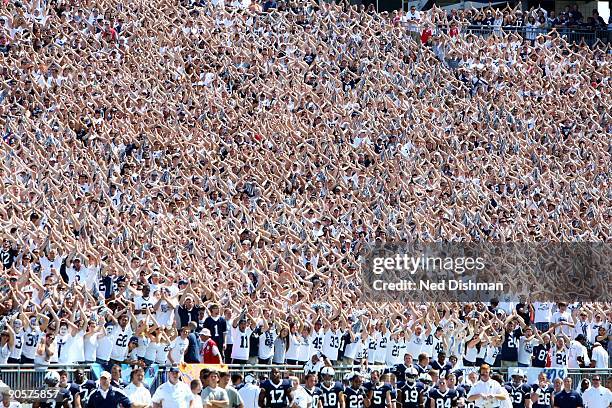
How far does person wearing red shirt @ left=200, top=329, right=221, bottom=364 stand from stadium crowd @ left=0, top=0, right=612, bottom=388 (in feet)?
0.18

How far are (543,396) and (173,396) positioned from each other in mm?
7070

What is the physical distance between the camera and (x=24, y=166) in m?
33.4

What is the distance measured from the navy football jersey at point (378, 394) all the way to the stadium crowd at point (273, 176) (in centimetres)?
118

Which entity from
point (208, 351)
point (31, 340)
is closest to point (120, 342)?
point (31, 340)

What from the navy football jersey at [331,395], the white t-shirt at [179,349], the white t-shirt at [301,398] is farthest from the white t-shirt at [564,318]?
the white t-shirt at [179,349]

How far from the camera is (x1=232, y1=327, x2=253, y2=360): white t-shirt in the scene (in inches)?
1125

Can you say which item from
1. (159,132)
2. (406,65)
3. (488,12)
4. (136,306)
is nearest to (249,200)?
(159,132)

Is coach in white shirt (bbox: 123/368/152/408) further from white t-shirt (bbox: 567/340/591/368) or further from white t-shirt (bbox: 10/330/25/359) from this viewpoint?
white t-shirt (bbox: 567/340/591/368)

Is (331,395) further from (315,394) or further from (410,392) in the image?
(410,392)

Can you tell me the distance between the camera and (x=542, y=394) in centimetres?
2845

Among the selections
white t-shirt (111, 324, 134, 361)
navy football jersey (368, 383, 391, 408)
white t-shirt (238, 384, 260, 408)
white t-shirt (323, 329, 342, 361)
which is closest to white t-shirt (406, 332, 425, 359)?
white t-shirt (323, 329, 342, 361)

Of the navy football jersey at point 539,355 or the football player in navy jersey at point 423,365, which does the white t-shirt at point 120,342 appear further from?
the navy football jersey at point 539,355

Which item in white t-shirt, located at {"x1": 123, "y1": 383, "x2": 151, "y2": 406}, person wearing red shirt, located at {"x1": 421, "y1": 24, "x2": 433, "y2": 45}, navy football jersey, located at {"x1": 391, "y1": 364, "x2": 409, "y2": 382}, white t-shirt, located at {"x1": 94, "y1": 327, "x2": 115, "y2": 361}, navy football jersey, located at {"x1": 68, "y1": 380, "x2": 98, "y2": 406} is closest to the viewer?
white t-shirt, located at {"x1": 123, "y1": 383, "x2": 151, "y2": 406}

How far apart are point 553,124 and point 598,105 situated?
220cm
